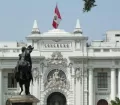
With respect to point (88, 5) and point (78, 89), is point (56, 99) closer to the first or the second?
point (78, 89)

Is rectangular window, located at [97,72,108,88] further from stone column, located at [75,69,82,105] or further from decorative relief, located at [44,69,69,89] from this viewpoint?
decorative relief, located at [44,69,69,89]

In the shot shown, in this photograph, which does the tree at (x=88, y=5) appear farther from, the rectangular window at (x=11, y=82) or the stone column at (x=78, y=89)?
the rectangular window at (x=11, y=82)

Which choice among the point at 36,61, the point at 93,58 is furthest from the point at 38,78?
the point at 93,58

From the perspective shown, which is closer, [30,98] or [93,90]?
[30,98]

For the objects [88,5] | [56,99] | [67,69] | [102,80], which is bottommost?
[56,99]

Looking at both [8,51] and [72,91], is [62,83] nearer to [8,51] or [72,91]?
[72,91]

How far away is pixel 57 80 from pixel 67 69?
168cm

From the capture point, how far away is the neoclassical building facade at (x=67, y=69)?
73500 millimetres

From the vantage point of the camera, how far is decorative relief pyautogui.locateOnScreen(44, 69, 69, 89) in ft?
242

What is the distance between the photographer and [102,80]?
7444 cm

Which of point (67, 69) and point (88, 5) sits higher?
point (88, 5)

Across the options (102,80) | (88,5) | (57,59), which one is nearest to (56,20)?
(57,59)

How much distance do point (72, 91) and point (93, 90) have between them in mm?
2411

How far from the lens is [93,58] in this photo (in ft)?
242
